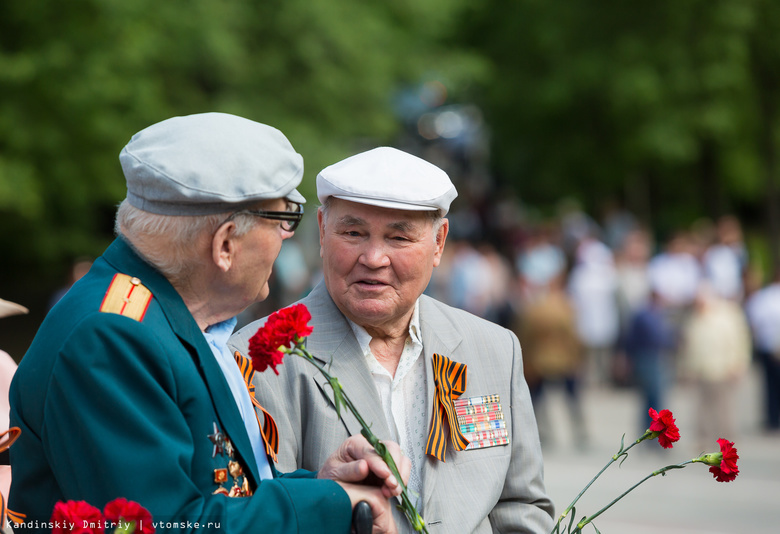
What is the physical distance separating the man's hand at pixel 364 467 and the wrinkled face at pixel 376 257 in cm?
71

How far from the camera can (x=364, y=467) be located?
2100mm

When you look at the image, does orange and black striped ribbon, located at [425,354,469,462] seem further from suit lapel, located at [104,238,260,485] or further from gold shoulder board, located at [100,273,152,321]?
gold shoulder board, located at [100,273,152,321]

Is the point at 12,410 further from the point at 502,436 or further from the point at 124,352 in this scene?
the point at 502,436

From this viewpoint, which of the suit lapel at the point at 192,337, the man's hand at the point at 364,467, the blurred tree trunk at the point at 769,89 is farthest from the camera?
the blurred tree trunk at the point at 769,89

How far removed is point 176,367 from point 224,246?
0.92ft

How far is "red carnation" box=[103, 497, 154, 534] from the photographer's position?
1.64 meters

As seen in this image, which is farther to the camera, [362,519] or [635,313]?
[635,313]

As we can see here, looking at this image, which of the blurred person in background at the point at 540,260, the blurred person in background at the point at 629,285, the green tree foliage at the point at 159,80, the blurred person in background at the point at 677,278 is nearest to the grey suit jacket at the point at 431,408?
the green tree foliage at the point at 159,80

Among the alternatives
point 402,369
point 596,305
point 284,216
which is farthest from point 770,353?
point 284,216

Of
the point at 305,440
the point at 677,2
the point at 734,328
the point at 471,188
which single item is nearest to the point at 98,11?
the point at 734,328

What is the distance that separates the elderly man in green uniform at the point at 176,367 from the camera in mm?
1797

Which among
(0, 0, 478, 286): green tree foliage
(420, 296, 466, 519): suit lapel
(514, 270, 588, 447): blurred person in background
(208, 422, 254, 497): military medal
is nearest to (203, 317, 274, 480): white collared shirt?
(208, 422, 254, 497): military medal

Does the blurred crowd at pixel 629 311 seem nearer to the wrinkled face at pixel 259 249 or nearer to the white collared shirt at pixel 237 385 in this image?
the white collared shirt at pixel 237 385

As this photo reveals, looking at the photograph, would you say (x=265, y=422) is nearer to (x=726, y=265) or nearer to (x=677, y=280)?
(x=677, y=280)
